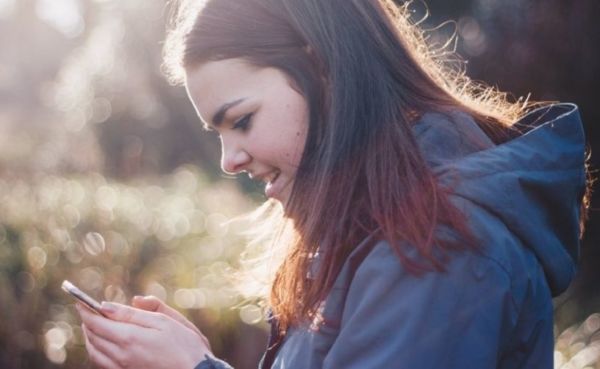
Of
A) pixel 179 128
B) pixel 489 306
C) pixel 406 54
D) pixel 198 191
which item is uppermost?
pixel 406 54

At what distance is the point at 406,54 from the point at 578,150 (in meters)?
0.44

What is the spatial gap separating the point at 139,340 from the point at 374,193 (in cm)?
69

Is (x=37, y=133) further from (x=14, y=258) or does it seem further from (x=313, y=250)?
(x=313, y=250)

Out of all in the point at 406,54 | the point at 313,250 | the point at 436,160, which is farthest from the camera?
the point at 406,54

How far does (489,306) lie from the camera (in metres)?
1.54

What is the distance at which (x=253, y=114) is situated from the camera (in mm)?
1997

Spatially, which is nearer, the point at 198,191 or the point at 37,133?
the point at 198,191

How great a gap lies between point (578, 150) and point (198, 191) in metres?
6.51

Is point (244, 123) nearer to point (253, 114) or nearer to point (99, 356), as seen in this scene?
point (253, 114)

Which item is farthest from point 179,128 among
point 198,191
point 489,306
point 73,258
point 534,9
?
point 489,306

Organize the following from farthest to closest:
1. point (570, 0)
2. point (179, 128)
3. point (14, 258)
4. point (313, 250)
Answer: point (179, 128), point (570, 0), point (14, 258), point (313, 250)

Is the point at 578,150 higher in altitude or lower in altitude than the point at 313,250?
higher

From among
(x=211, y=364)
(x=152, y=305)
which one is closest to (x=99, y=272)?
(x=152, y=305)

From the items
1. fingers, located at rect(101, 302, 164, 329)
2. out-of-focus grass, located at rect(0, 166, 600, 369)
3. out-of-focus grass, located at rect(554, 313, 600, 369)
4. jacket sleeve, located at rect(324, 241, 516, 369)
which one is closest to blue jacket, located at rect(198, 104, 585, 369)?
jacket sleeve, located at rect(324, 241, 516, 369)
